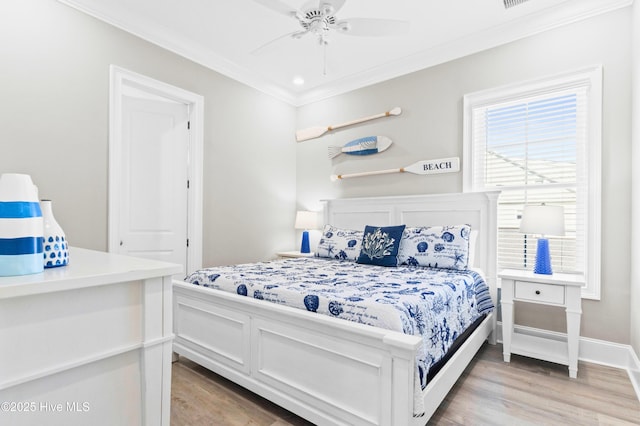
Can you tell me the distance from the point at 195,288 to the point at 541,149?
10.2 feet

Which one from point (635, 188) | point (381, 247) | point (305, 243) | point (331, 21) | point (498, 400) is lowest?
point (498, 400)

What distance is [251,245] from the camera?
13.3 feet

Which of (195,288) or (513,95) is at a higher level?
(513,95)

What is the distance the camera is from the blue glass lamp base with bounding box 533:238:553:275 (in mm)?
2572

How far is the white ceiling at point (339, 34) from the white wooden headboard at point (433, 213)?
4.74 feet

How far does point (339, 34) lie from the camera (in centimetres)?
316

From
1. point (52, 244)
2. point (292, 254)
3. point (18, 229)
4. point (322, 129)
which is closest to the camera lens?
point (18, 229)

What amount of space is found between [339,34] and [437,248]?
2.21m

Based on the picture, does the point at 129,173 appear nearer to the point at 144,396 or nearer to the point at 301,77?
the point at 301,77

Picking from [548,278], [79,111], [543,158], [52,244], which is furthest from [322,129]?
[52,244]

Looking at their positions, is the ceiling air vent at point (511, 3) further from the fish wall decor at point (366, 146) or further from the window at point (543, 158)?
the fish wall decor at point (366, 146)

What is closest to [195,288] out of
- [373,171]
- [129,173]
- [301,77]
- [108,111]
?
[129,173]

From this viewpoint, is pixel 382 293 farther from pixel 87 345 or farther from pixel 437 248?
pixel 87 345

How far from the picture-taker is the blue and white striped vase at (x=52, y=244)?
2.74 feet
